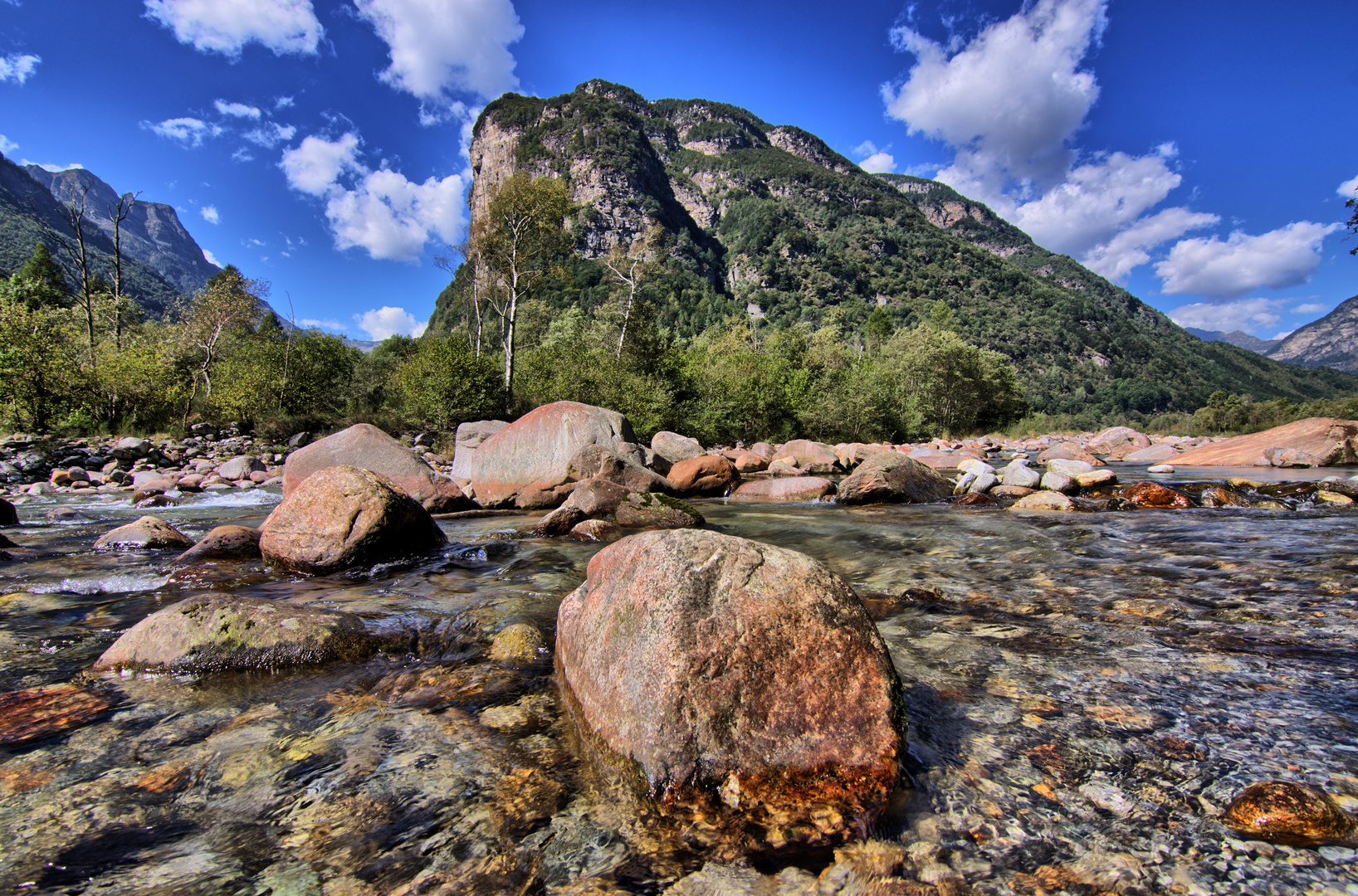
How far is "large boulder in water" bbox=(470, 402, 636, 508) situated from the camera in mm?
12938

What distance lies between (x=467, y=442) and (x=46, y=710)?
42.3ft

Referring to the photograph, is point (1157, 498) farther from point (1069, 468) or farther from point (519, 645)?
point (519, 645)

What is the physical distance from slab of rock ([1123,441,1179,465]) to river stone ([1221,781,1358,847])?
25541 mm

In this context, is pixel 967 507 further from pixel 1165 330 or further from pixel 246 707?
pixel 1165 330

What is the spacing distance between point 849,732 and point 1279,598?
17.2ft

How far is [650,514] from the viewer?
971 cm

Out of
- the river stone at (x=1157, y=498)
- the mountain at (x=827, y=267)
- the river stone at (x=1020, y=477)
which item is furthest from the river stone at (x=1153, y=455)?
the mountain at (x=827, y=267)

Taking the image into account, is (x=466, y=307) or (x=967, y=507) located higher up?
(x=466, y=307)

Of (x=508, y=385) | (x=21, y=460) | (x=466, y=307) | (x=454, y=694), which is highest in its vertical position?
(x=466, y=307)

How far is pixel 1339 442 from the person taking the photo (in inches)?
697

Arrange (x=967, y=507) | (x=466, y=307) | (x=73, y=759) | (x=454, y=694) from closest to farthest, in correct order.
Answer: (x=73, y=759) → (x=454, y=694) → (x=967, y=507) → (x=466, y=307)

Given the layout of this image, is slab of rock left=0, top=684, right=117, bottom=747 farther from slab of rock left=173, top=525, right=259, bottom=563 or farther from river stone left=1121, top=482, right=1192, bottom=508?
river stone left=1121, top=482, right=1192, bottom=508

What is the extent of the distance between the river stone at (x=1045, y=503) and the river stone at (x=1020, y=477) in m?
2.06

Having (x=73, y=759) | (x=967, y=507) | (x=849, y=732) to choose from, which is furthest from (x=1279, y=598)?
(x=73, y=759)
